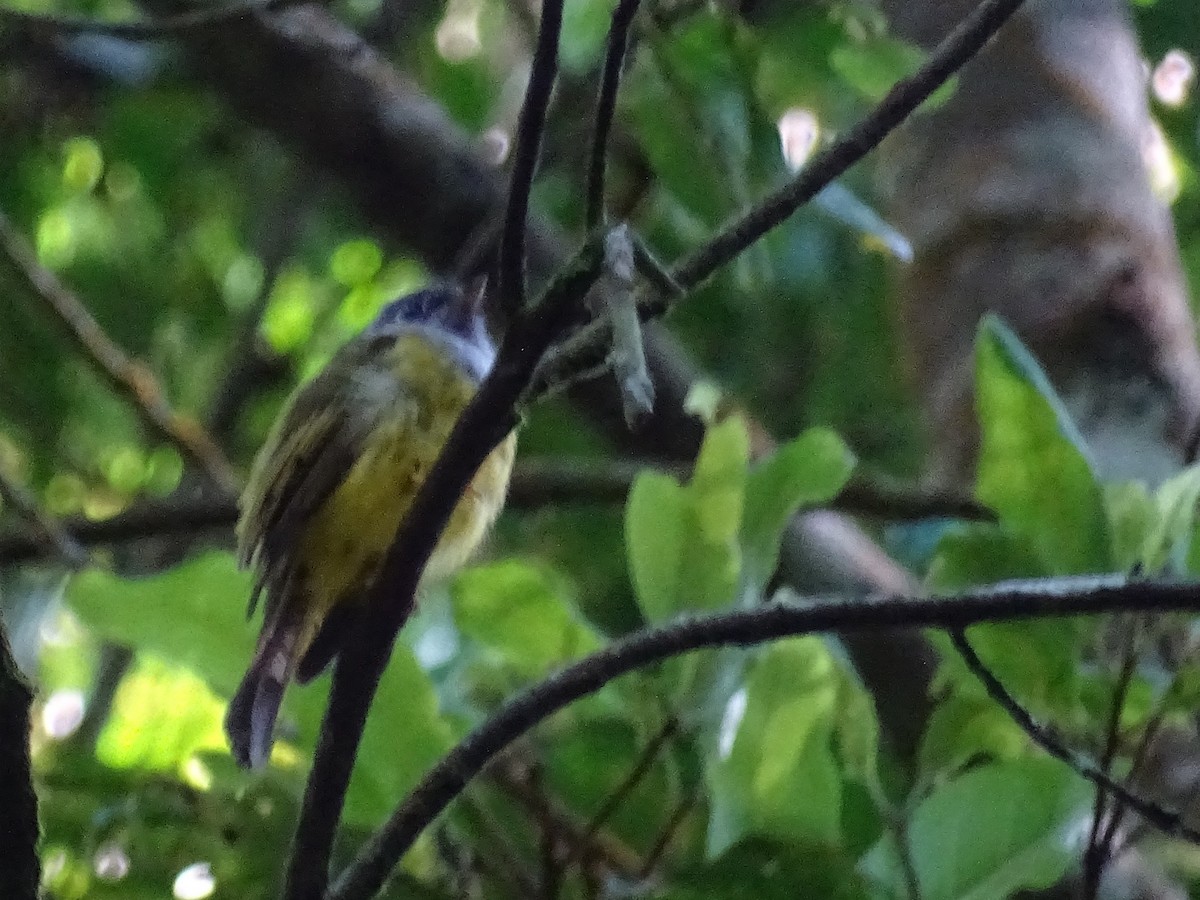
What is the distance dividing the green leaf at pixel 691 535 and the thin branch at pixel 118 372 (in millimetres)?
1059

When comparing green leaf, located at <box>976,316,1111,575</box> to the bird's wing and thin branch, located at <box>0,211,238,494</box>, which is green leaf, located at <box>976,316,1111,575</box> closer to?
the bird's wing

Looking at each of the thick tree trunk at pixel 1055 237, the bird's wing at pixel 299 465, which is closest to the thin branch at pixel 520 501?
the thick tree trunk at pixel 1055 237

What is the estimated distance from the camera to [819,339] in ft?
9.30

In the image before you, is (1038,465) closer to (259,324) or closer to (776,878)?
(776,878)

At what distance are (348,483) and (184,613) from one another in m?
0.33

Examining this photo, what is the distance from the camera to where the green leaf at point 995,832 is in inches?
41.3

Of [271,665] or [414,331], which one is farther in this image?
[414,331]

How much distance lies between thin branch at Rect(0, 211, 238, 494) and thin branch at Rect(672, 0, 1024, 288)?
146 centimetres

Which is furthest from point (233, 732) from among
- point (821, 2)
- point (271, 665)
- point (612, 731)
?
point (821, 2)

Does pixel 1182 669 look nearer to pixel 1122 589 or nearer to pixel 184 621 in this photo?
pixel 1122 589

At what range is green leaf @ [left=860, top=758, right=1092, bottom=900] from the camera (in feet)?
3.44

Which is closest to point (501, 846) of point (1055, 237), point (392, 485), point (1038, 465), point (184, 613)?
point (184, 613)

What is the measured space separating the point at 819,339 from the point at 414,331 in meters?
1.31

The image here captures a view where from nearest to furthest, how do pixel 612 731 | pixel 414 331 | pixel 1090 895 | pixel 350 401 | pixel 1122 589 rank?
pixel 1122 589 < pixel 1090 895 < pixel 612 731 < pixel 350 401 < pixel 414 331
